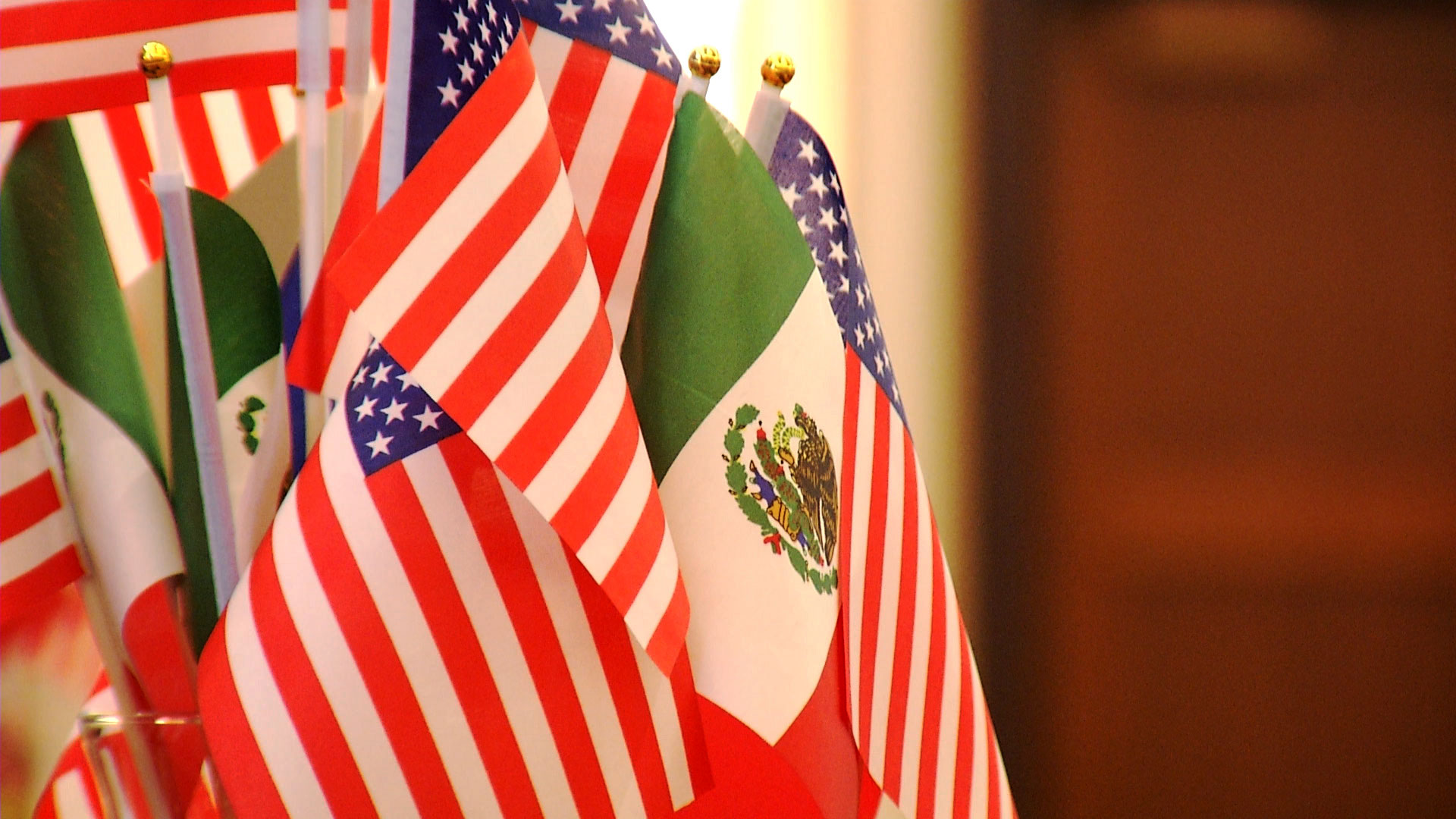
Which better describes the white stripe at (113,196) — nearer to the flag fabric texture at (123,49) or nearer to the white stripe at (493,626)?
the flag fabric texture at (123,49)

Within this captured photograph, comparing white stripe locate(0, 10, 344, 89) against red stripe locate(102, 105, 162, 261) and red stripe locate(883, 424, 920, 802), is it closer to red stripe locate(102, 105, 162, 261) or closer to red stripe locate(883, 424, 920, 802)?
red stripe locate(102, 105, 162, 261)

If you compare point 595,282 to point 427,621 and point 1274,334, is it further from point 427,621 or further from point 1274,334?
point 1274,334

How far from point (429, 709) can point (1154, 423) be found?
3.50 ft

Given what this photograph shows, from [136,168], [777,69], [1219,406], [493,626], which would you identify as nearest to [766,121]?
[777,69]

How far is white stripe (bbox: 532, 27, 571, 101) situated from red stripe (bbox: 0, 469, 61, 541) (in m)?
0.35

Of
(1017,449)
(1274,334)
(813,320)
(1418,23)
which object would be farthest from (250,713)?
(1418,23)

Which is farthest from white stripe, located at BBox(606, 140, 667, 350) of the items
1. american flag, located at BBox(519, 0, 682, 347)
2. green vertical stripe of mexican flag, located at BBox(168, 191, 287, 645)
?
green vertical stripe of mexican flag, located at BBox(168, 191, 287, 645)

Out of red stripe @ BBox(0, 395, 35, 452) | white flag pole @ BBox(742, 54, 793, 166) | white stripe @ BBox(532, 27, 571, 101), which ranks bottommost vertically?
red stripe @ BBox(0, 395, 35, 452)

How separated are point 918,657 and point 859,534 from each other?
10cm

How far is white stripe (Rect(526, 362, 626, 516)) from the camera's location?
0.53 meters

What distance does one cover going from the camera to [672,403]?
66 cm

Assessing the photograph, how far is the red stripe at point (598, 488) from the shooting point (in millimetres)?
537

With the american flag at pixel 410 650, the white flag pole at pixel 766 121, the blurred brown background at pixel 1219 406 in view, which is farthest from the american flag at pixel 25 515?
the blurred brown background at pixel 1219 406

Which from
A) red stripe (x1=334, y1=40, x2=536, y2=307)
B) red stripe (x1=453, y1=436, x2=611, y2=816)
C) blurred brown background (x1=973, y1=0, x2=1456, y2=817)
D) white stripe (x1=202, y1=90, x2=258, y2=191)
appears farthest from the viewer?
blurred brown background (x1=973, y1=0, x2=1456, y2=817)
